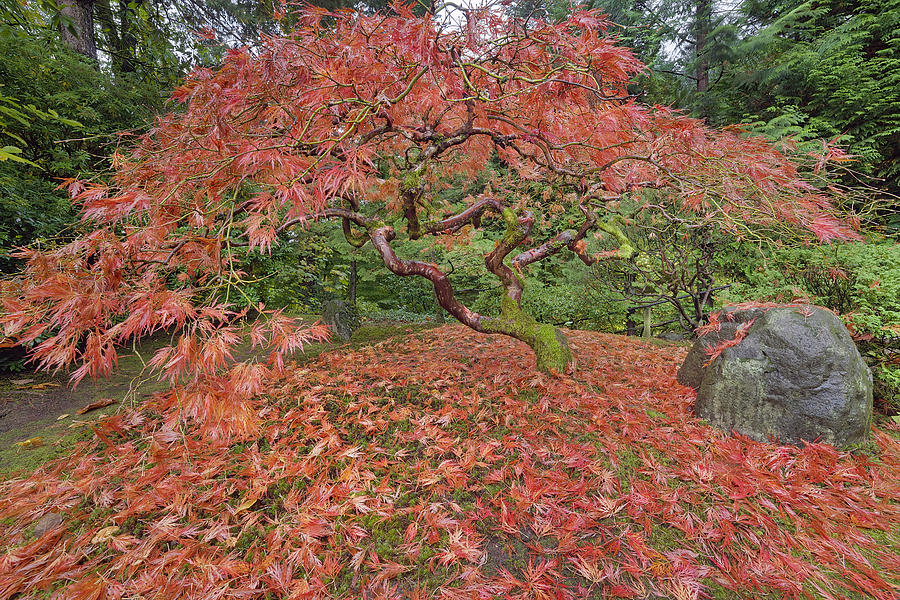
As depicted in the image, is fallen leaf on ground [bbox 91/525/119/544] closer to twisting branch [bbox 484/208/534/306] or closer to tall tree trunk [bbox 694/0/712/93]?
twisting branch [bbox 484/208/534/306]

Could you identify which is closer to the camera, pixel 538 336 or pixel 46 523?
pixel 46 523

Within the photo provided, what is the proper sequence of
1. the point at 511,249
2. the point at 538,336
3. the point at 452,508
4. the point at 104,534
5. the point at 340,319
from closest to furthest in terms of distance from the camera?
the point at 104,534
the point at 452,508
the point at 538,336
the point at 511,249
the point at 340,319

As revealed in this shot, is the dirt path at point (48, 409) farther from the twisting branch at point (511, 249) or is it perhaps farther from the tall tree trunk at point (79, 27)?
the tall tree trunk at point (79, 27)

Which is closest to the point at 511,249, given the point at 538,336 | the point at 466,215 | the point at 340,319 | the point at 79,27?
the point at 466,215

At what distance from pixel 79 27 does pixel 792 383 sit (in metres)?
8.26

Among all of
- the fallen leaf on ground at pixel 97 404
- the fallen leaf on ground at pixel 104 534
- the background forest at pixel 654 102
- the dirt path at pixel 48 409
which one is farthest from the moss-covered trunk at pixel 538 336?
the fallen leaf on ground at pixel 97 404

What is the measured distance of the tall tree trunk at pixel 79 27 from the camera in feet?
14.0

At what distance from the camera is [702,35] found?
7754 millimetres

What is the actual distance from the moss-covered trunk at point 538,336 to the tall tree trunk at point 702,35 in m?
8.16

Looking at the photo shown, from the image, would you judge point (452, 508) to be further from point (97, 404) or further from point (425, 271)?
point (97, 404)

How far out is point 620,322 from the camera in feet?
21.5

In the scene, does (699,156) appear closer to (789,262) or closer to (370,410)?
(789,262)

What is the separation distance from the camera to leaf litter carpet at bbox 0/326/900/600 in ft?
4.50

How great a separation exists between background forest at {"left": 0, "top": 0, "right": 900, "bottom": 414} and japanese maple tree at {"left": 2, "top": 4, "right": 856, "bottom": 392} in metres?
0.29
